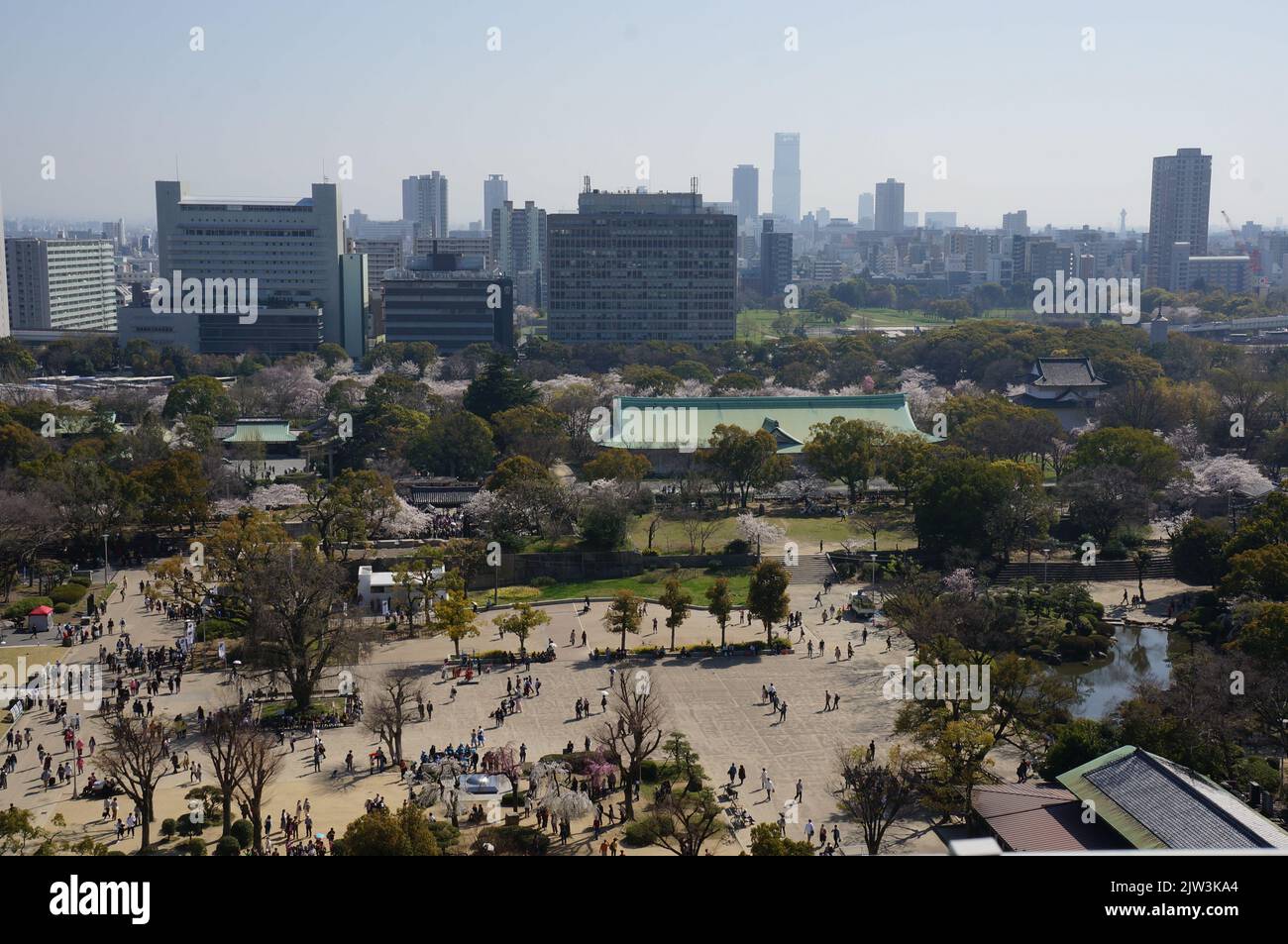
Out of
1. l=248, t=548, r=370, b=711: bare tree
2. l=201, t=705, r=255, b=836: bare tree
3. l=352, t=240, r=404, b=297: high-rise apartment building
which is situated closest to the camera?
l=201, t=705, r=255, b=836: bare tree

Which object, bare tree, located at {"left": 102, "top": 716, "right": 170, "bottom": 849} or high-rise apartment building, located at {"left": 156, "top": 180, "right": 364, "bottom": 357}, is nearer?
bare tree, located at {"left": 102, "top": 716, "right": 170, "bottom": 849}

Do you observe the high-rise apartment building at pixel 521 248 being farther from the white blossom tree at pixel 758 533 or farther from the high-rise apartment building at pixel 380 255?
the white blossom tree at pixel 758 533

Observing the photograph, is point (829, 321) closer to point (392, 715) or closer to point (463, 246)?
point (463, 246)

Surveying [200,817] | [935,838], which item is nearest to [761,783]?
[935,838]

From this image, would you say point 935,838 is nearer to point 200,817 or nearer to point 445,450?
point 200,817

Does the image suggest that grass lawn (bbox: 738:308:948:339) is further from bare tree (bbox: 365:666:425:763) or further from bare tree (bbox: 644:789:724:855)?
bare tree (bbox: 644:789:724:855)

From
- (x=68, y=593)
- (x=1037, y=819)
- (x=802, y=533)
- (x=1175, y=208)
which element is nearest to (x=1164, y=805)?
(x=1037, y=819)

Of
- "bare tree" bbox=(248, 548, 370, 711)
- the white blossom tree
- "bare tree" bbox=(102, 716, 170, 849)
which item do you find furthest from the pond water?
"bare tree" bbox=(102, 716, 170, 849)
